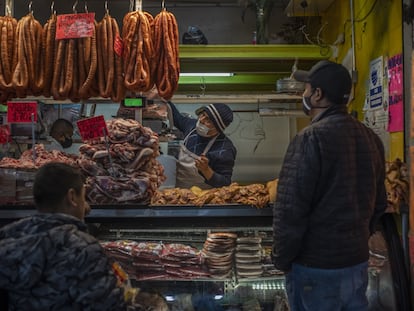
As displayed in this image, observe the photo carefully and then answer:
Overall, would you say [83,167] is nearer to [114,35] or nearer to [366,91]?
[114,35]

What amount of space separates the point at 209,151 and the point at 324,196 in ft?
7.60

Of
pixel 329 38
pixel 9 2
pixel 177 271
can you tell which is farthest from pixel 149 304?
pixel 329 38

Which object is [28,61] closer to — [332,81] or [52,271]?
[52,271]

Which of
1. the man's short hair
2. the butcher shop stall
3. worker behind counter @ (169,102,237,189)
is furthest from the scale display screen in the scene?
the man's short hair

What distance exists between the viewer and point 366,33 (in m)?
4.36

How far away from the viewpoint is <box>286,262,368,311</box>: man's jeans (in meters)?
2.49

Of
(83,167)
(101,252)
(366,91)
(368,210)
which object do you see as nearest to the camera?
(101,252)

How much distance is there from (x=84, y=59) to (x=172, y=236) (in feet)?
4.24

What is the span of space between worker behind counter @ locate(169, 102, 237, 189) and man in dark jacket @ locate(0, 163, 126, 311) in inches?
92.4

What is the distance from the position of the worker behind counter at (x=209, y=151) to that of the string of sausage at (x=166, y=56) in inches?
43.6

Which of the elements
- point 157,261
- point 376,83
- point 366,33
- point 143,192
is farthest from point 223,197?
point 366,33

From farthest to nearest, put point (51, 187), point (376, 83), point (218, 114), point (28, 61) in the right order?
point (218, 114)
point (376, 83)
point (28, 61)
point (51, 187)

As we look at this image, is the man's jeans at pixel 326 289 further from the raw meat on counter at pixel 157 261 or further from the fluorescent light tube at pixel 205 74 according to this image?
the fluorescent light tube at pixel 205 74

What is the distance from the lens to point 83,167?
3082mm
